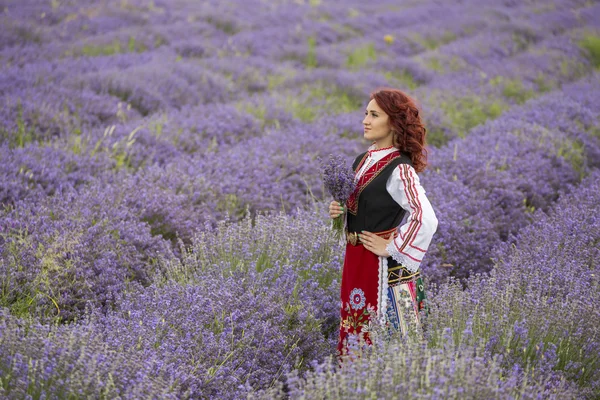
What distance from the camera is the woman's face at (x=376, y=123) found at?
2.57 metres

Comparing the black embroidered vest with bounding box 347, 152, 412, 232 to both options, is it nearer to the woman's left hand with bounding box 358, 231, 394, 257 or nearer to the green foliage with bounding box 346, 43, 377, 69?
the woman's left hand with bounding box 358, 231, 394, 257

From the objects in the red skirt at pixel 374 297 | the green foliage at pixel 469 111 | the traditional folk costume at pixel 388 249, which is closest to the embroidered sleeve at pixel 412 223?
the traditional folk costume at pixel 388 249

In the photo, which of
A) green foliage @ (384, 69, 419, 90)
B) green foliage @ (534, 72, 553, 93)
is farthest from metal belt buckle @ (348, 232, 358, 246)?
green foliage @ (534, 72, 553, 93)

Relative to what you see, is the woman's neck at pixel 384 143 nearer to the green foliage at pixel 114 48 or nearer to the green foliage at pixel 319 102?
the green foliage at pixel 319 102

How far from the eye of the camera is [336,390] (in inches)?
70.6

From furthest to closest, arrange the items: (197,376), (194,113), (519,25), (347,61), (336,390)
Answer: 1. (519,25)
2. (347,61)
3. (194,113)
4. (197,376)
5. (336,390)

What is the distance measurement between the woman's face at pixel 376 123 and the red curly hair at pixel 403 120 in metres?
0.02

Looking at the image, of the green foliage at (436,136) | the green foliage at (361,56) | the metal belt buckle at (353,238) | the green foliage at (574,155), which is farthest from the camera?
the green foliage at (361,56)

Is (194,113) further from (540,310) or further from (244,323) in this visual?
(540,310)

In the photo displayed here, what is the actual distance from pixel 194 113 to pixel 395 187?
421cm

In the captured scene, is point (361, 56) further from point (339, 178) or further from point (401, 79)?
point (339, 178)

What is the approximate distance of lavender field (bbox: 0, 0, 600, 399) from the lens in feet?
6.77

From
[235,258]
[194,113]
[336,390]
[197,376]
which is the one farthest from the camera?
[194,113]

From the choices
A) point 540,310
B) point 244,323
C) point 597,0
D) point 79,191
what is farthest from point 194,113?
point 597,0
